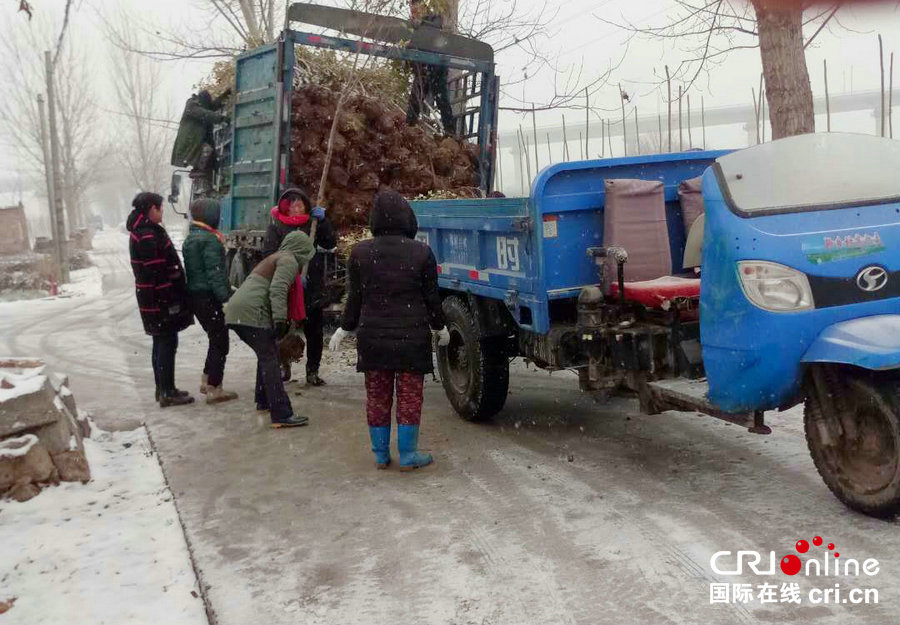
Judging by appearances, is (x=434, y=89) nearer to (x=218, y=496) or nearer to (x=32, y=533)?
(x=218, y=496)

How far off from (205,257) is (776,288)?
493 centimetres

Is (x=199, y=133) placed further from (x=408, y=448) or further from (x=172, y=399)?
(x=408, y=448)

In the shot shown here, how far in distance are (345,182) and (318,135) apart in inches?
24.0

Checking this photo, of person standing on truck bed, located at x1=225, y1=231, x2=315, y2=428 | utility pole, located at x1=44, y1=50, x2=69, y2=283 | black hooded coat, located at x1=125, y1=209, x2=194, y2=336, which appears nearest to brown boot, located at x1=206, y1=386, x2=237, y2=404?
black hooded coat, located at x1=125, y1=209, x2=194, y2=336

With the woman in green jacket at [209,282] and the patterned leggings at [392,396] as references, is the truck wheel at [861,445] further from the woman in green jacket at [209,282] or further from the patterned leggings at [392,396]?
the woman in green jacket at [209,282]

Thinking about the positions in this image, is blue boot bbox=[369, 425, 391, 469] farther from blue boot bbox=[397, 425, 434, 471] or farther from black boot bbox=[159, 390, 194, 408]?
black boot bbox=[159, 390, 194, 408]

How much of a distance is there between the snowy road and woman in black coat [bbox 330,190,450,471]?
326mm

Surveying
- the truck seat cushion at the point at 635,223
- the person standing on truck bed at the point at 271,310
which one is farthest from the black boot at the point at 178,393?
the truck seat cushion at the point at 635,223

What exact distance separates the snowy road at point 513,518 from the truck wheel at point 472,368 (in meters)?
0.17

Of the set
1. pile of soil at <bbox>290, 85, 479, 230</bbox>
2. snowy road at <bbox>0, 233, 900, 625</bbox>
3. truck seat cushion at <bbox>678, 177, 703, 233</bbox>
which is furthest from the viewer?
pile of soil at <bbox>290, 85, 479, 230</bbox>

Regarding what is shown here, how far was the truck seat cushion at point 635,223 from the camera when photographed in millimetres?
5148

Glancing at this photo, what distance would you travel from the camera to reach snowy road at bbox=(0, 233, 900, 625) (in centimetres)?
344

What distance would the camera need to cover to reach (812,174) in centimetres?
409

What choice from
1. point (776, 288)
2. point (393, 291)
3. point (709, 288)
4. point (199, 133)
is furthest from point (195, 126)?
point (776, 288)
